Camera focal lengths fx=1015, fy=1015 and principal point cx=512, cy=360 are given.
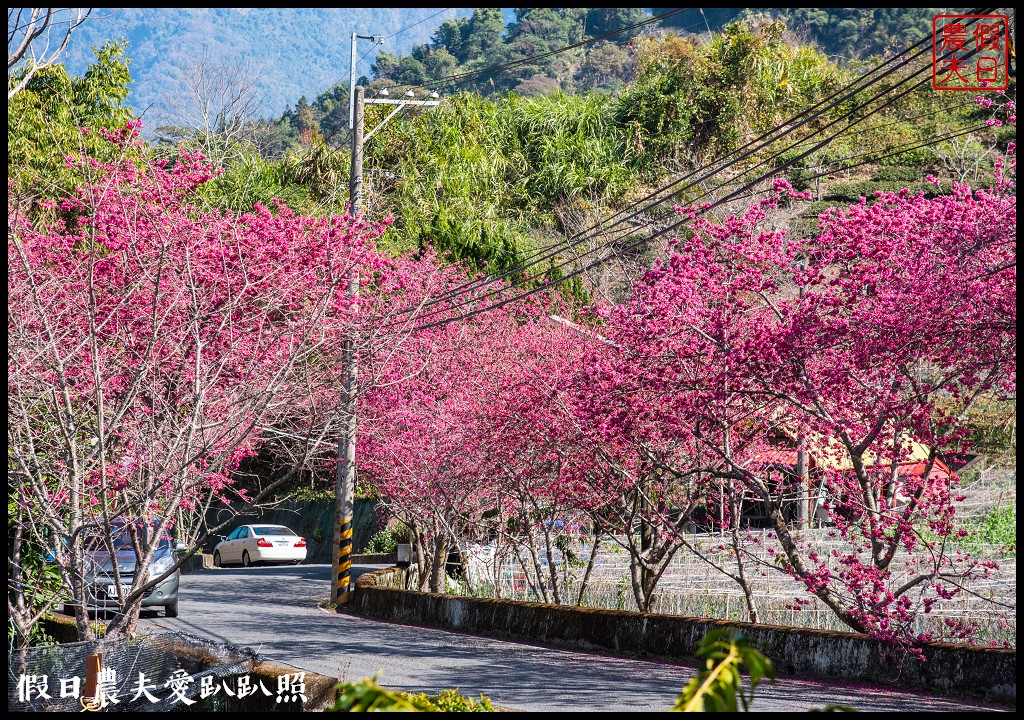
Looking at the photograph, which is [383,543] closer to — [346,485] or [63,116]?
[346,485]

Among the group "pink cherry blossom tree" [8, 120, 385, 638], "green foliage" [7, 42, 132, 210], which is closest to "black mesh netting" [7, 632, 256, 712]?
"pink cherry blossom tree" [8, 120, 385, 638]

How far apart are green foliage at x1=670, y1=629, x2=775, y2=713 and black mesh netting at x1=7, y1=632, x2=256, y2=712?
17.0 ft

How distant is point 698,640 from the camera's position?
1128cm

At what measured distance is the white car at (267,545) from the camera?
30.0m

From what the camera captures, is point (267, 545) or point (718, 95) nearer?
point (267, 545)

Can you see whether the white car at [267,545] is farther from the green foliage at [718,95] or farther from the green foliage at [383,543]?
the green foliage at [718,95]

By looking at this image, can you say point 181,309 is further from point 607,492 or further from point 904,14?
point 904,14

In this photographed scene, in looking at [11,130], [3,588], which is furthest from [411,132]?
[3,588]

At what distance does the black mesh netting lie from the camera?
283 inches

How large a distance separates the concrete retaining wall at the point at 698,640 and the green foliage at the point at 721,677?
93.9 inches

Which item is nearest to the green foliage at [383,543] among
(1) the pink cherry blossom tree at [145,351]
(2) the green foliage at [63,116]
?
(2) the green foliage at [63,116]

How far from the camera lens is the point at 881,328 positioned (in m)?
9.41

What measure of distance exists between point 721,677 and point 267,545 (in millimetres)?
28164

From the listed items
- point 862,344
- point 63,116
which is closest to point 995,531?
point 862,344
